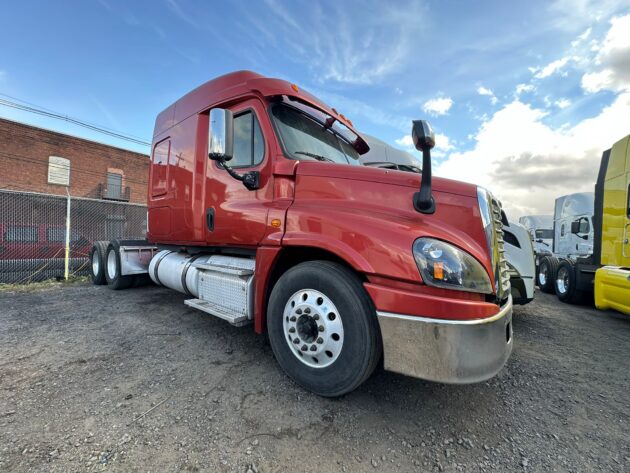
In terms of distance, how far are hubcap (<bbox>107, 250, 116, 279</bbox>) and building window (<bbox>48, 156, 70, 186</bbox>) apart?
1896 centimetres

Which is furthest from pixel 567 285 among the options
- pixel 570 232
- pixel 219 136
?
pixel 219 136

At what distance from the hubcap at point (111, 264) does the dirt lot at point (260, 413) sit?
2.62 metres

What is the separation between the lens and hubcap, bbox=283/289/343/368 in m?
2.28

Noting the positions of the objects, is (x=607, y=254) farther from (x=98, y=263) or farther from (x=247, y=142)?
(x=98, y=263)

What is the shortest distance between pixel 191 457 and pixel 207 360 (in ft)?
4.16

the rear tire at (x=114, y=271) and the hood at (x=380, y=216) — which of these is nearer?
the hood at (x=380, y=216)

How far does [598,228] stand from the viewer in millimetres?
6363

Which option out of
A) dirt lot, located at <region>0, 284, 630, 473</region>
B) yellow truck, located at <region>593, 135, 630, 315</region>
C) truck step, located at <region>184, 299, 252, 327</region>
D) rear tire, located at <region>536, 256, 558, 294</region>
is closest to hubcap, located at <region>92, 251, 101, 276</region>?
dirt lot, located at <region>0, 284, 630, 473</region>

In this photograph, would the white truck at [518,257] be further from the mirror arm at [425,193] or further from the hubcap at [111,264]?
the hubcap at [111,264]

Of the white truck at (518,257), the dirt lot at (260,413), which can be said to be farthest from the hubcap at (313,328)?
the white truck at (518,257)

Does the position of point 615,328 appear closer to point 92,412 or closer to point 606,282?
point 606,282

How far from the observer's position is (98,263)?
6773 millimetres

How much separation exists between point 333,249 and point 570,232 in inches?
557

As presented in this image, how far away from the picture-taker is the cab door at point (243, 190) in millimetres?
2998
